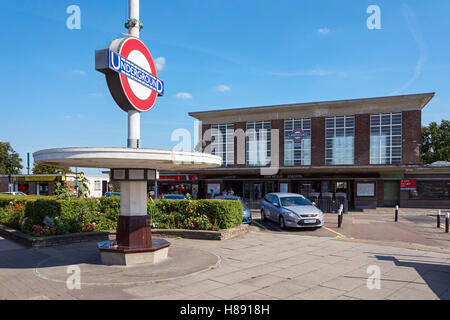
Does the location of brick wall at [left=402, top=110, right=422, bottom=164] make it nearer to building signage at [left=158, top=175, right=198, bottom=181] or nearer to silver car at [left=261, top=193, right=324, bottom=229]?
silver car at [left=261, top=193, right=324, bottom=229]

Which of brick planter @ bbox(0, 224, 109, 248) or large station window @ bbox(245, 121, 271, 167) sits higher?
large station window @ bbox(245, 121, 271, 167)

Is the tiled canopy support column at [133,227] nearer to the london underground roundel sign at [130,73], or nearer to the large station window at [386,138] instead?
the london underground roundel sign at [130,73]

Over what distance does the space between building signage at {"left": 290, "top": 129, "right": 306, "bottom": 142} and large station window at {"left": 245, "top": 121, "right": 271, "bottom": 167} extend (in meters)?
2.53

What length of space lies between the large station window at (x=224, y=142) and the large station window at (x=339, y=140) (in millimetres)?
9872

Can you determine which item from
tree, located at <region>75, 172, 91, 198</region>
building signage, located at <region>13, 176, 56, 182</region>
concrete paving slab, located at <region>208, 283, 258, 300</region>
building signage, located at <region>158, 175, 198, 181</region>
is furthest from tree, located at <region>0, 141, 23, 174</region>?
concrete paving slab, located at <region>208, 283, 258, 300</region>

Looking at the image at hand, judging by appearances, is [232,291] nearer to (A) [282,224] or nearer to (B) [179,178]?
(A) [282,224]

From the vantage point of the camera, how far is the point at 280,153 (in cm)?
3406

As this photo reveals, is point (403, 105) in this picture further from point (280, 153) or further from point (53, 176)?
point (53, 176)

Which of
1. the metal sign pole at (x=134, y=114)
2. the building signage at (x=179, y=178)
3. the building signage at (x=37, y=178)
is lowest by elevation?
the building signage at (x=37, y=178)

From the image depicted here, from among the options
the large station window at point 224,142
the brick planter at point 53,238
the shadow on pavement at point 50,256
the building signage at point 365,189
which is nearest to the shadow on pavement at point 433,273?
the shadow on pavement at point 50,256

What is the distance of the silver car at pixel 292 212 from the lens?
552 inches

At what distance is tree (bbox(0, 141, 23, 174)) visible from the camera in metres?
72.2
